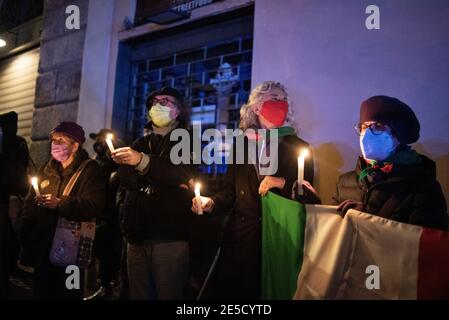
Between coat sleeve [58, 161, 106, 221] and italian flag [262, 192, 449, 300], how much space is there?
→ 5.52ft

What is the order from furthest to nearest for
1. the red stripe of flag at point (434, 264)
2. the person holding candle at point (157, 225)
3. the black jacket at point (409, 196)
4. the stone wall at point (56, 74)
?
the stone wall at point (56, 74)
the person holding candle at point (157, 225)
the black jacket at point (409, 196)
the red stripe of flag at point (434, 264)

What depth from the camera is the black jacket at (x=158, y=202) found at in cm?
295

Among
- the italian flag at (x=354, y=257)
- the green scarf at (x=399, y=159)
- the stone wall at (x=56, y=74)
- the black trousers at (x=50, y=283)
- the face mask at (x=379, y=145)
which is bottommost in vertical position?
the black trousers at (x=50, y=283)

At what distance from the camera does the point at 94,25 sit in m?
6.22

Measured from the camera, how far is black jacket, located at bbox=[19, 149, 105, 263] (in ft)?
10.6

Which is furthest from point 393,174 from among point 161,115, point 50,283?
point 50,283

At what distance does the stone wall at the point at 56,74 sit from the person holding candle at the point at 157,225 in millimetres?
3650

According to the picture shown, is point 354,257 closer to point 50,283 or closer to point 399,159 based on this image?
point 399,159

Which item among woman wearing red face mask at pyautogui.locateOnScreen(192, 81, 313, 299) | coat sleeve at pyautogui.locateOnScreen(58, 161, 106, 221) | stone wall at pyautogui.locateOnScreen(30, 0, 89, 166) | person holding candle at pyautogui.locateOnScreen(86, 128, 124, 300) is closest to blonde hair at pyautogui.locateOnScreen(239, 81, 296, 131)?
woman wearing red face mask at pyautogui.locateOnScreen(192, 81, 313, 299)

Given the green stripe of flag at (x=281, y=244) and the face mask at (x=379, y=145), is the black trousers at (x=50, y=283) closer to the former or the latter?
the green stripe of flag at (x=281, y=244)

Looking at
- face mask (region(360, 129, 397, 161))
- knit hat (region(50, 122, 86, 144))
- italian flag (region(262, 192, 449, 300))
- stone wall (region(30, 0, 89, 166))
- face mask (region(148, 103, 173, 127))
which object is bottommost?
italian flag (region(262, 192, 449, 300))

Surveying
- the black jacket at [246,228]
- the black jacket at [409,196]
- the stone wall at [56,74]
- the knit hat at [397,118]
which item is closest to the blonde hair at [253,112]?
the black jacket at [246,228]

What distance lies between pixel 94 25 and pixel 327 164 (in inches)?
181

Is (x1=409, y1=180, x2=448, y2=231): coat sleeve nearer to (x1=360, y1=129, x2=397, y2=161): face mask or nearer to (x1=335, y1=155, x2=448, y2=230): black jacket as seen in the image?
(x1=335, y1=155, x2=448, y2=230): black jacket
